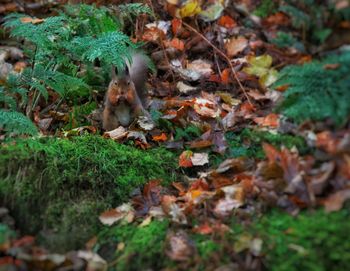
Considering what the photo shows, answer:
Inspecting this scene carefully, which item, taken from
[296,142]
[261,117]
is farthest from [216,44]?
[296,142]

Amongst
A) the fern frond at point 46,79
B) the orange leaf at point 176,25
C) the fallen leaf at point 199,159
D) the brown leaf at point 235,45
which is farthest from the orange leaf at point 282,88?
the orange leaf at point 176,25

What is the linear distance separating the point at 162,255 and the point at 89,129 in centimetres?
186

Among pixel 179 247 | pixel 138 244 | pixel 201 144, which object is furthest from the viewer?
pixel 201 144

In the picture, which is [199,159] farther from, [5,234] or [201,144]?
[5,234]

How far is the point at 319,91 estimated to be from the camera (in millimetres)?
2887

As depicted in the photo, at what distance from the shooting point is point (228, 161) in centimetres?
340

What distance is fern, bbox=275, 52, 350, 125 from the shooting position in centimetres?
275

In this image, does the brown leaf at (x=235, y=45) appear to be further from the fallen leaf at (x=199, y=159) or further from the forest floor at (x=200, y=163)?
the fallen leaf at (x=199, y=159)

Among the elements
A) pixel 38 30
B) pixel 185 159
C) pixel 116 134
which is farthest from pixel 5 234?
pixel 38 30

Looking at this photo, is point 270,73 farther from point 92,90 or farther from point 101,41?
point 92,90

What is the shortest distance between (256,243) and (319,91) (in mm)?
966

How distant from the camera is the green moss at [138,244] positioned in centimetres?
287

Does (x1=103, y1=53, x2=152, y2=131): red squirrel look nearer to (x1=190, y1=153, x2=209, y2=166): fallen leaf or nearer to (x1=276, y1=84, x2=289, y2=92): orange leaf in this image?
(x1=190, y1=153, x2=209, y2=166): fallen leaf

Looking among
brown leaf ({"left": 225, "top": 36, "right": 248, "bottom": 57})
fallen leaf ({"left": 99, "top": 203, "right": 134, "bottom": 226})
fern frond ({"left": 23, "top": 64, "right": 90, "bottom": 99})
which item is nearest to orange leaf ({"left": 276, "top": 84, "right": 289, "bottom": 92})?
fallen leaf ({"left": 99, "top": 203, "right": 134, "bottom": 226})
